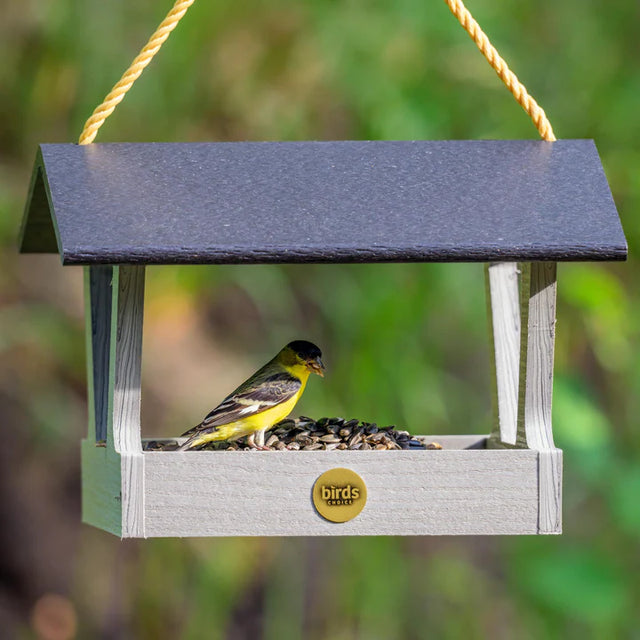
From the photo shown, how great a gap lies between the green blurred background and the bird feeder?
109 inches

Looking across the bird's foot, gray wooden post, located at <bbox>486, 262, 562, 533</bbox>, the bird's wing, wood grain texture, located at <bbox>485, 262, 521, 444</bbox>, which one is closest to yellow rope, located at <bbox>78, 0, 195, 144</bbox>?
the bird's wing

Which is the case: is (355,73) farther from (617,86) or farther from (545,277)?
(545,277)

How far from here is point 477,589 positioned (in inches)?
302

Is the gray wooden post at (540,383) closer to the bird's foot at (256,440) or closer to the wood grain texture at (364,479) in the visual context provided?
the wood grain texture at (364,479)

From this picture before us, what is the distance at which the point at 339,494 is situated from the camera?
362 centimetres

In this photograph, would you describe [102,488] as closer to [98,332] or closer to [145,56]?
[98,332]

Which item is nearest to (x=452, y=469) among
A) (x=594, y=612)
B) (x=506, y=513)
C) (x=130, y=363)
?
(x=506, y=513)

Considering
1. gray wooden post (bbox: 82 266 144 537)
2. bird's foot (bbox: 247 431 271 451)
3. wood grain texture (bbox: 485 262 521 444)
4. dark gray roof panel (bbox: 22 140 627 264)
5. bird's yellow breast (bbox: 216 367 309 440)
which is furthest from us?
wood grain texture (bbox: 485 262 521 444)

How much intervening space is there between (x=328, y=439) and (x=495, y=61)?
4.44ft

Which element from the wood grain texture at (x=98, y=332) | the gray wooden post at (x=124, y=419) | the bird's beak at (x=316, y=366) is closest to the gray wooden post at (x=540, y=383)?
the bird's beak at (x=316, y=366)

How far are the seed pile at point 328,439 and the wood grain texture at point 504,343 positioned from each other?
1.01 ft

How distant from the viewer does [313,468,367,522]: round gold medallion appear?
3623mm

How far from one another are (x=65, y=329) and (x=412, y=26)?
264 centimetres

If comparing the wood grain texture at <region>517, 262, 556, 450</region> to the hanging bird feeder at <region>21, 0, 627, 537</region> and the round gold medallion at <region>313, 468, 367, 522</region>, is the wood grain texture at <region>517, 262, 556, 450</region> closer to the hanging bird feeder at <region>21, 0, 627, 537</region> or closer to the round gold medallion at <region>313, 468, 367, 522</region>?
the hanging bird feeder at <region>21, 0, 627, 537</region>
